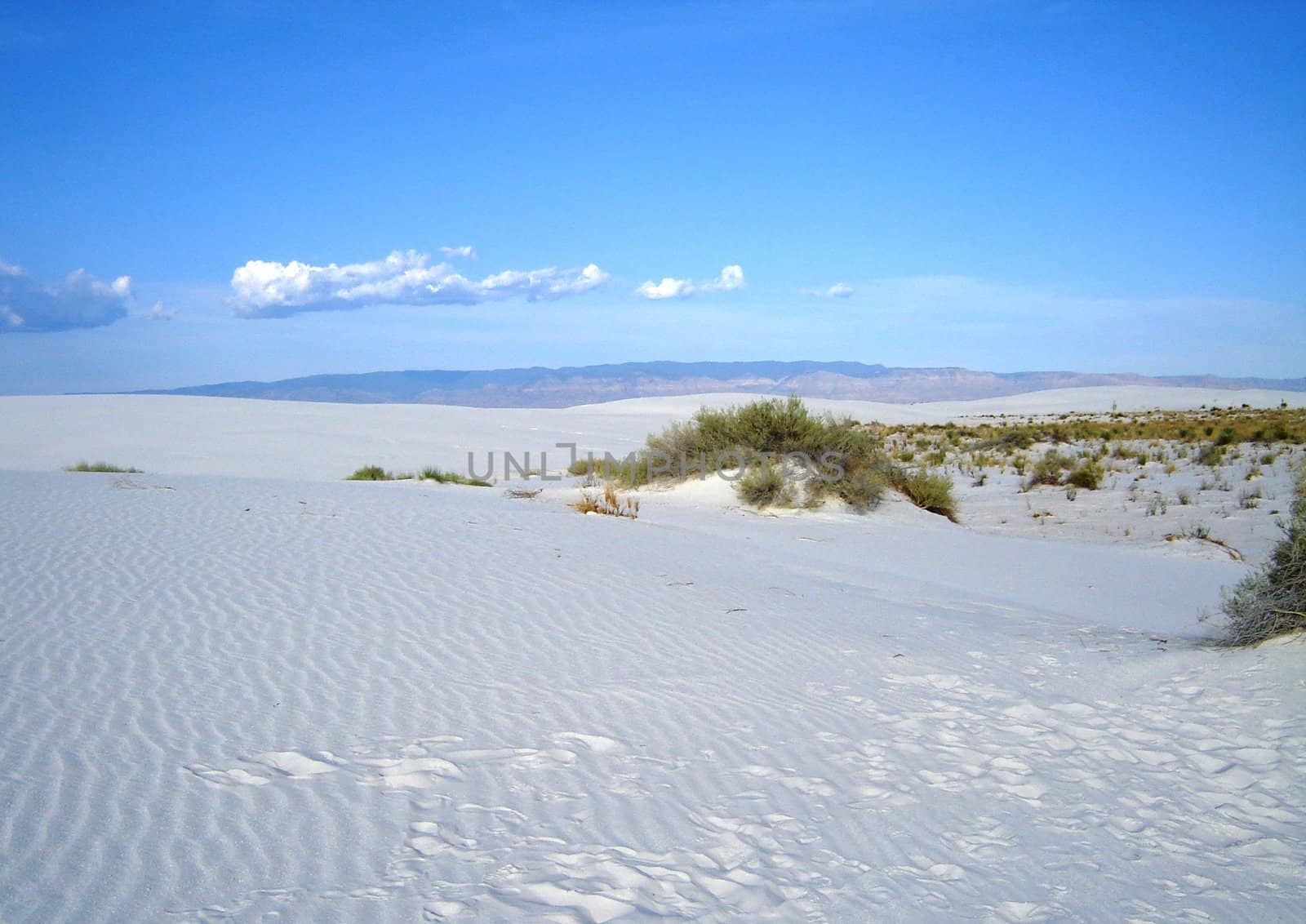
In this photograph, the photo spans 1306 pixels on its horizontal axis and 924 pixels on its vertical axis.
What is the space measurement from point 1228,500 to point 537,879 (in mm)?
16936

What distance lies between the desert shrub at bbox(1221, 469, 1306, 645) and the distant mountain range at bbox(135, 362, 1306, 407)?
119m

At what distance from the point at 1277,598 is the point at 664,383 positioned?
149 m

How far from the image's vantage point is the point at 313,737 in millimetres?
4145

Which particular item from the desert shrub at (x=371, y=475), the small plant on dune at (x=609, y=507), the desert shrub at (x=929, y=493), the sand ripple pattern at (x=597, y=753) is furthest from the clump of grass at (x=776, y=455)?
the sand ripple pattern at (x=597, y=753)

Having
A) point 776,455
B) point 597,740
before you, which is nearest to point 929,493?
point 776,455

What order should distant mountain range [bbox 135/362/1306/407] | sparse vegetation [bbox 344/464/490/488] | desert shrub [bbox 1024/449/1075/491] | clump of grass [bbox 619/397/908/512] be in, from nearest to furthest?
1. clump of grass [bbox 619/397/908/512]
2. sparse vegetation [bbox 344/464/490/488]
3. desert shrub [bbox 1024/449/1075/491]
4. distant mountain range [bbox 135/362/1306/407]

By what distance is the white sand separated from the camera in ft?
10.00

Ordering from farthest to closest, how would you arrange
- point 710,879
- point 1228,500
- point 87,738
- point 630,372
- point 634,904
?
point 630,372
point 1228,500
point 87,738
point 710,879
point 634,904

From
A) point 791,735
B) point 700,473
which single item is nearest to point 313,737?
point 791,735

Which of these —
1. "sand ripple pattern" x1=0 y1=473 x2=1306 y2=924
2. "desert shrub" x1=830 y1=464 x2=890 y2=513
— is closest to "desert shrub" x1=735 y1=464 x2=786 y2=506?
"desert shrub" x1=830 y1=464 x2=890 y2=513

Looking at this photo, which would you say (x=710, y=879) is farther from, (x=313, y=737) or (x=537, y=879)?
(x=313, y=737)

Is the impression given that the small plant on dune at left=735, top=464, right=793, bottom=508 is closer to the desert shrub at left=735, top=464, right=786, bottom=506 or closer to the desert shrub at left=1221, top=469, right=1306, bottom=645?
the desert shrub at left=735, top=464, right=786, bottom=506

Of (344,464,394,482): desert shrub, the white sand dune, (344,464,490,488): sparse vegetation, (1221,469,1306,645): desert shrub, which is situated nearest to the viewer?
(1221,469,1306,645): desert shrub

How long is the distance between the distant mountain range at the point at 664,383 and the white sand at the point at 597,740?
11851 centimetres
